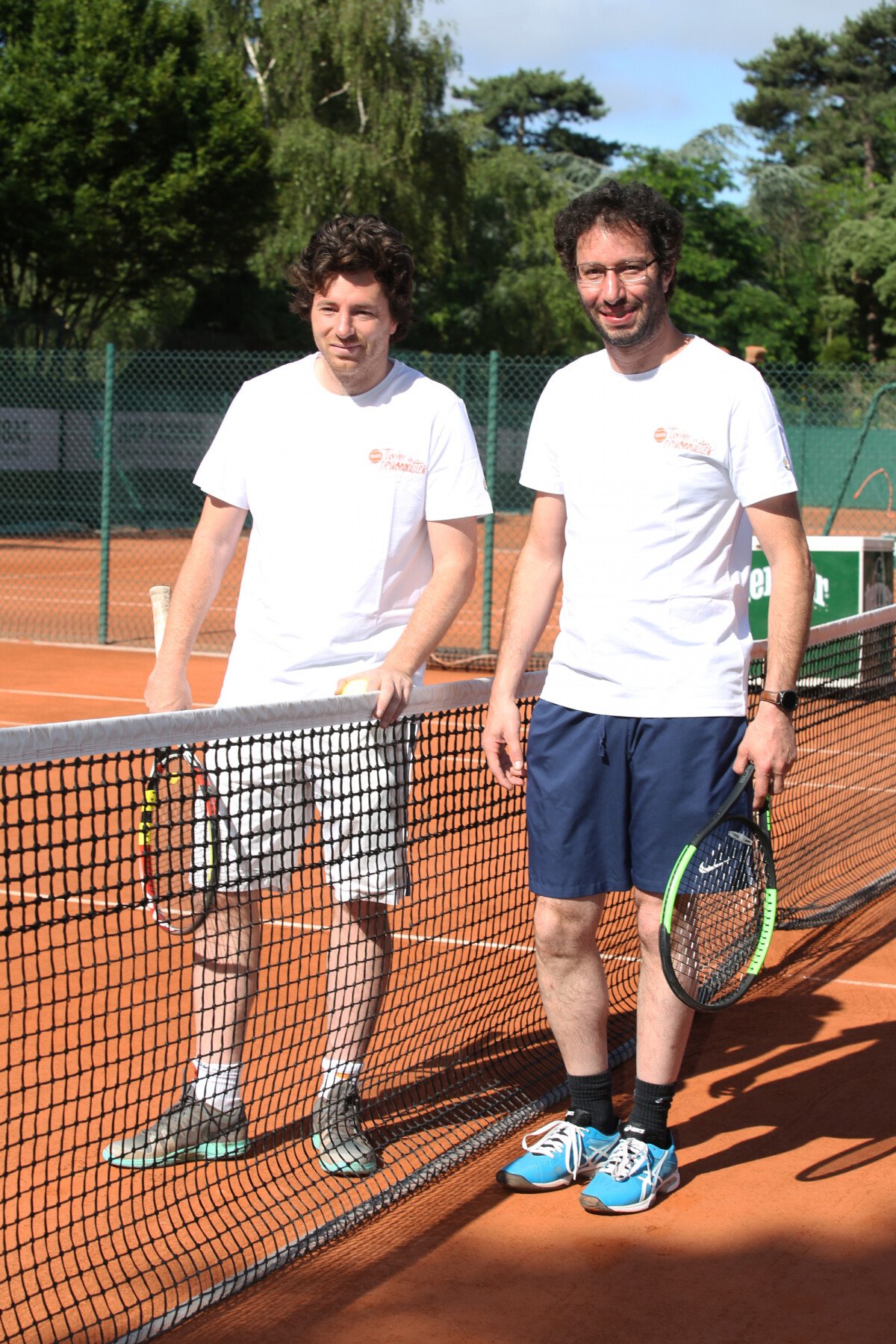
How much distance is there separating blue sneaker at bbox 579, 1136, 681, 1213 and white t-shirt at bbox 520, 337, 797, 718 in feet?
3.02

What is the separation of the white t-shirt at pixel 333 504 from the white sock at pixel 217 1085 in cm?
79

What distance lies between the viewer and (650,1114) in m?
3.19

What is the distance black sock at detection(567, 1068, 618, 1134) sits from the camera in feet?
10.7

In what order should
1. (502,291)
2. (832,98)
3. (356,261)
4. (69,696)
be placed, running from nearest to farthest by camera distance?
(356,261)
(69,696)
(502,291)
(832,98)

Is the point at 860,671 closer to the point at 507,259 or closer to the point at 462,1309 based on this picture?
the point at 462,1309

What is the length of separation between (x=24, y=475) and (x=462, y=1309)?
19.9 metres

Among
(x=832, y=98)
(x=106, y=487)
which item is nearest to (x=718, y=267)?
(x=832, y=98)

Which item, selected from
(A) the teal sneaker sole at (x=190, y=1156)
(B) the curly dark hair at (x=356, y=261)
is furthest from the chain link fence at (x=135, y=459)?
(A) the teal sneaker sole at (x=190, y=1156)

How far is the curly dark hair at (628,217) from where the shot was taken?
3006mm

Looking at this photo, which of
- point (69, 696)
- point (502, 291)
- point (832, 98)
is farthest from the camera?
point (832, 98)

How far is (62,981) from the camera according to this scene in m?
4.45

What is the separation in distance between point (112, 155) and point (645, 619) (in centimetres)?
2804

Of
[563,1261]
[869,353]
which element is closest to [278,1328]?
[563,1261]

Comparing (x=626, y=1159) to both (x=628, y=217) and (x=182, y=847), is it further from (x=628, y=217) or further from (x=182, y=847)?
(x=628, y=217)
